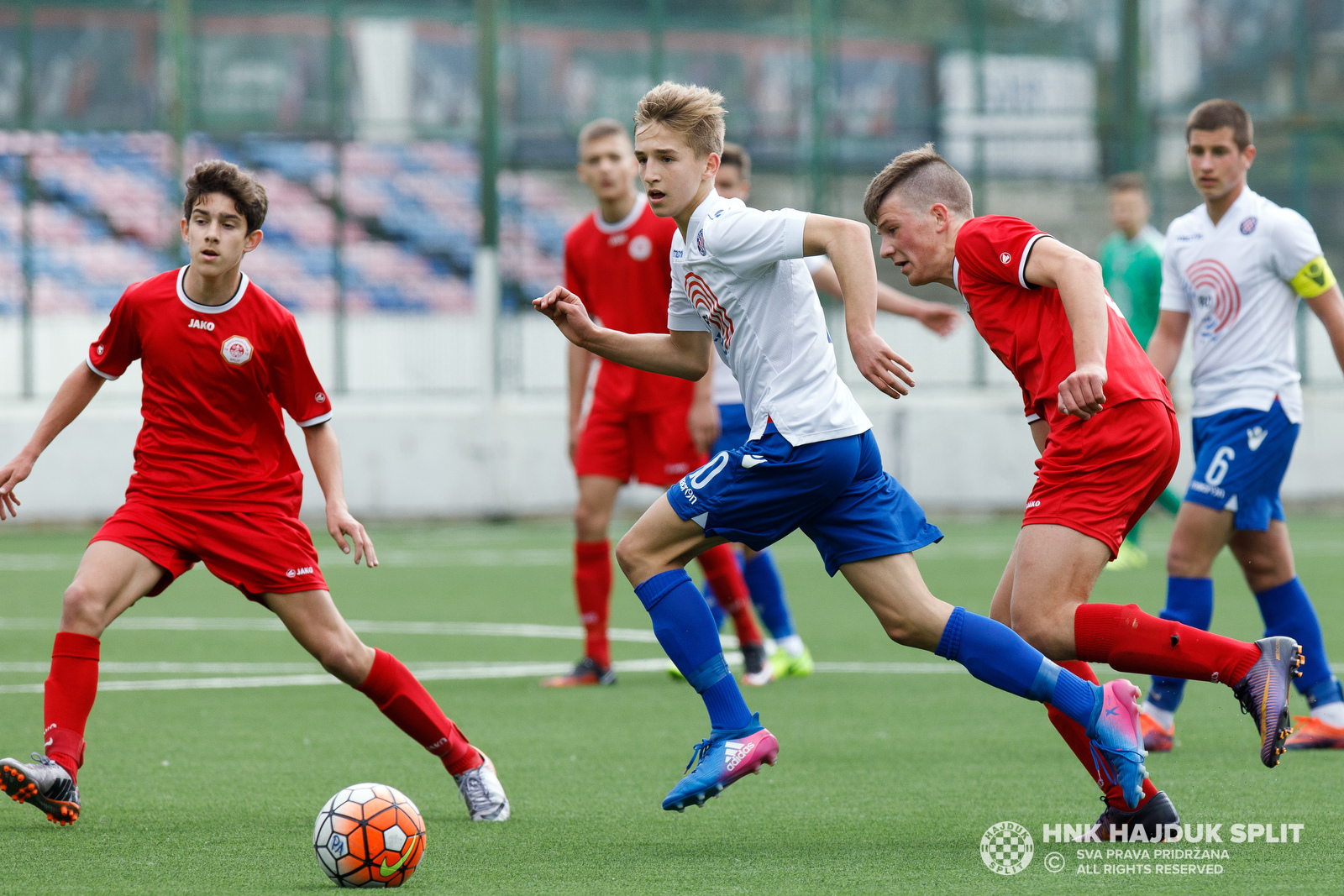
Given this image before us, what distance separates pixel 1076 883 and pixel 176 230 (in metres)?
15.0

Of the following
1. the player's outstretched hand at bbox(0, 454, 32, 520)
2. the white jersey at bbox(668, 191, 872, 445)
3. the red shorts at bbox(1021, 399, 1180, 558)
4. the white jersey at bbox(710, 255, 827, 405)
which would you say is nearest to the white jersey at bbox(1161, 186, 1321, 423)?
the red shorts at bbox(1021, 399, 1180, 558)

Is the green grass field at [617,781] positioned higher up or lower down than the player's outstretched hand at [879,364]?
lower down

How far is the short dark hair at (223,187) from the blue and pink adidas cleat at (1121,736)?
2.70 m

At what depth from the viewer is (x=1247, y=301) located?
587cm

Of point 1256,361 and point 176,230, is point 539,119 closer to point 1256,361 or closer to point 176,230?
point 176,230

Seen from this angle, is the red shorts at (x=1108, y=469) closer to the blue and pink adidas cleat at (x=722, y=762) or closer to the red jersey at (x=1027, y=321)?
the red jersey at (x=1027, y=321)

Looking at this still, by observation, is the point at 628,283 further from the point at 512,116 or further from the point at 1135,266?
the point at 512,116

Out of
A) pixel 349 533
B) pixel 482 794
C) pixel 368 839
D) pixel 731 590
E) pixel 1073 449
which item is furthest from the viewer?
pixel 731 590

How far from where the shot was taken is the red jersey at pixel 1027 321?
435cm

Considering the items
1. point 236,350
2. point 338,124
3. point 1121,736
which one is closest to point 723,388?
point 236,350

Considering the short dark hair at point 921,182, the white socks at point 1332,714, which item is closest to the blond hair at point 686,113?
the short dark hair at point 921,182

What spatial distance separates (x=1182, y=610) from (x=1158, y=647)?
1.63 meters

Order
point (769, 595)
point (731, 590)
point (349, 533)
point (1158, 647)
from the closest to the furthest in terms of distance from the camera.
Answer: point (1158, 647) < point (349, 533) < point (731, 590) < point (769, 595)

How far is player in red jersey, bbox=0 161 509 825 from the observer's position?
15.7 ft
